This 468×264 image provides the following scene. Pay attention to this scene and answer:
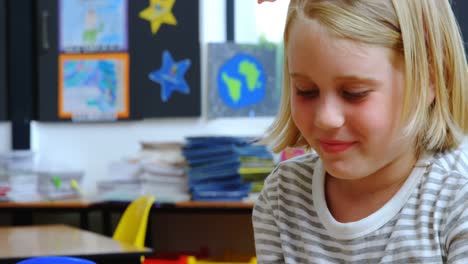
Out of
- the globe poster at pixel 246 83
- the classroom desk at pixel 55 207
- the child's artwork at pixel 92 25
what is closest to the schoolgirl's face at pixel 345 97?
the classroom desk at pixel 55 207

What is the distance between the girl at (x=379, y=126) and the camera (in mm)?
1066

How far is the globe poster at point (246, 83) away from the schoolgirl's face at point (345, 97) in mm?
3413

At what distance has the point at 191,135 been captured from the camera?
Result: 4.61 m

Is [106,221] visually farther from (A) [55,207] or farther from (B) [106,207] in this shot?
(A) [55,207]

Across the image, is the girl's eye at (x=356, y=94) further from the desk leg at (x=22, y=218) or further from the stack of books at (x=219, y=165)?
the desk leg at (x=22, y=218)

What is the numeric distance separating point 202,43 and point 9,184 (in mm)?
1326

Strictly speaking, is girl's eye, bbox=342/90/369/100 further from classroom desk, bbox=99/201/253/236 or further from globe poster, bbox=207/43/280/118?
globe poster, bbox=207/43/280/118

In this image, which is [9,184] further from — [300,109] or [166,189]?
[300,109]

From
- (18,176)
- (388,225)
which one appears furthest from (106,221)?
(388,225)

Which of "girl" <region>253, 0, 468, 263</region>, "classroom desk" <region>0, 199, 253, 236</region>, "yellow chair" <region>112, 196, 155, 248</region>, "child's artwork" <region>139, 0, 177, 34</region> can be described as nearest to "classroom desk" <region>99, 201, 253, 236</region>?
"classroom desk" <region>0, 199, 253, 236</region>

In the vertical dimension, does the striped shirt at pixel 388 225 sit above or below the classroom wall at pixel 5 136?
above

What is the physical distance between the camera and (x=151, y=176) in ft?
14.0

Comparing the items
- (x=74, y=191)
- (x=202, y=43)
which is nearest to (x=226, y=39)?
(x=202, y=43)

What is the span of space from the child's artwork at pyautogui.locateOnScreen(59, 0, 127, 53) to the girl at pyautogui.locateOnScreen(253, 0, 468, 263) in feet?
11.5
